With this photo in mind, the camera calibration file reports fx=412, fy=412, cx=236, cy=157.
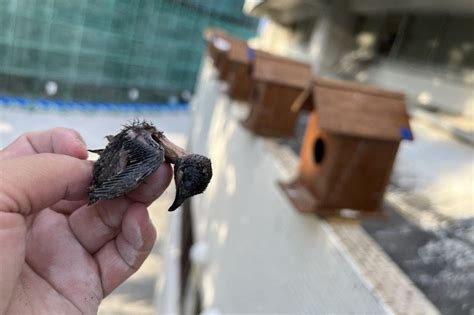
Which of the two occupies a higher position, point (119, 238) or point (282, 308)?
point (119, 238)

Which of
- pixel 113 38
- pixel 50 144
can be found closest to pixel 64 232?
pixel 50 144

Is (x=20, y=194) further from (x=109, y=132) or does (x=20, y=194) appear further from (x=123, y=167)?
(x=109, y=132)

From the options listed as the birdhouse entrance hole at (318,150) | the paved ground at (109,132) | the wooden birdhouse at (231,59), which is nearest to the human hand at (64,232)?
the birdhouse entrance hole at (318,150)

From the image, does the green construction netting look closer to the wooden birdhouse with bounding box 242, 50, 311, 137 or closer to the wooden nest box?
the wooden nest box

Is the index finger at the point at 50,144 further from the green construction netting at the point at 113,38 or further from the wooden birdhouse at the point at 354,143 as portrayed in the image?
the green construction netting at the point at 113,38

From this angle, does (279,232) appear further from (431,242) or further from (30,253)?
→ (30,253)

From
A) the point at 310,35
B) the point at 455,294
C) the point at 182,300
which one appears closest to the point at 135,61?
the point at 310,35
